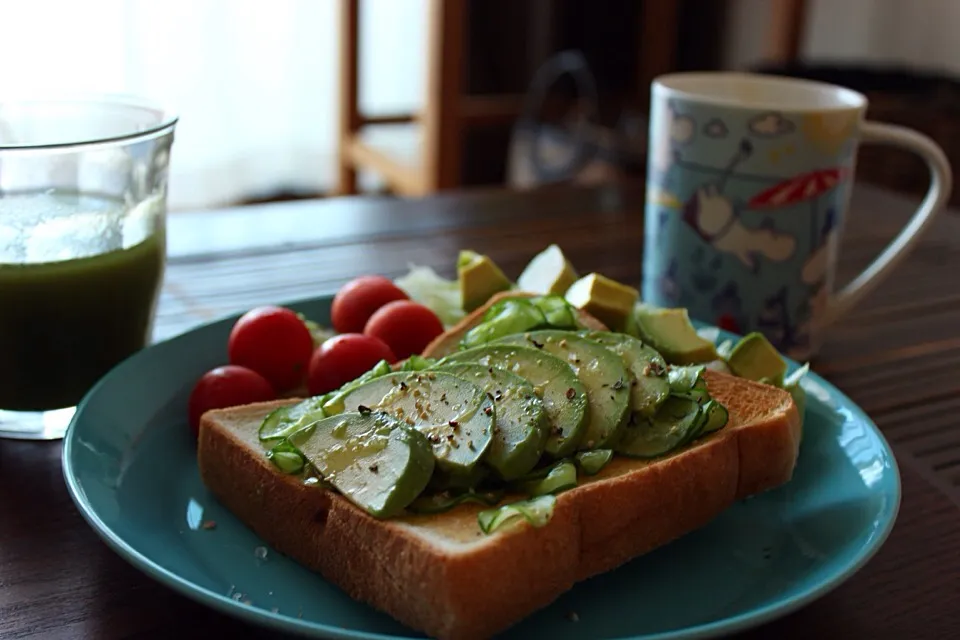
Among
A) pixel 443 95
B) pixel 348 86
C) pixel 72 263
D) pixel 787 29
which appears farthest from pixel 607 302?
pixel 787 29

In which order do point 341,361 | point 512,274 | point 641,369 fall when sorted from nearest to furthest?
point 641,369, point 341,361, point 512,274

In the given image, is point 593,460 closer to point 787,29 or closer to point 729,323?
point 729,323

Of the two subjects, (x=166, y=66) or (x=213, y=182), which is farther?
(x=213, y=182)

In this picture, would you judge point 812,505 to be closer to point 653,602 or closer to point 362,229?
point 653,602

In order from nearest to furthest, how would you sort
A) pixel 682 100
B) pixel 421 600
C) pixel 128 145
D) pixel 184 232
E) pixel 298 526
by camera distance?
pixel 421 600 → pixel 298 526 → pixel 128 145 → pixel 682 100 → pixel 184 232

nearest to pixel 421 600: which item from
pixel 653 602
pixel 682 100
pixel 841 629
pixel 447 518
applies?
pixel 447 518

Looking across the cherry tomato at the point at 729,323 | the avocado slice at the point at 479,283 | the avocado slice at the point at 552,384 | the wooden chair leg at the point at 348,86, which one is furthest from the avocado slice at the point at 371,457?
the wooden chair leg at the point at 348,86

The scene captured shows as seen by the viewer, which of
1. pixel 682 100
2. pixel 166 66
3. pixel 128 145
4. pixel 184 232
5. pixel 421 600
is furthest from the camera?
pixel 166 66

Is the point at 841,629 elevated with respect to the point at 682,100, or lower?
lower
